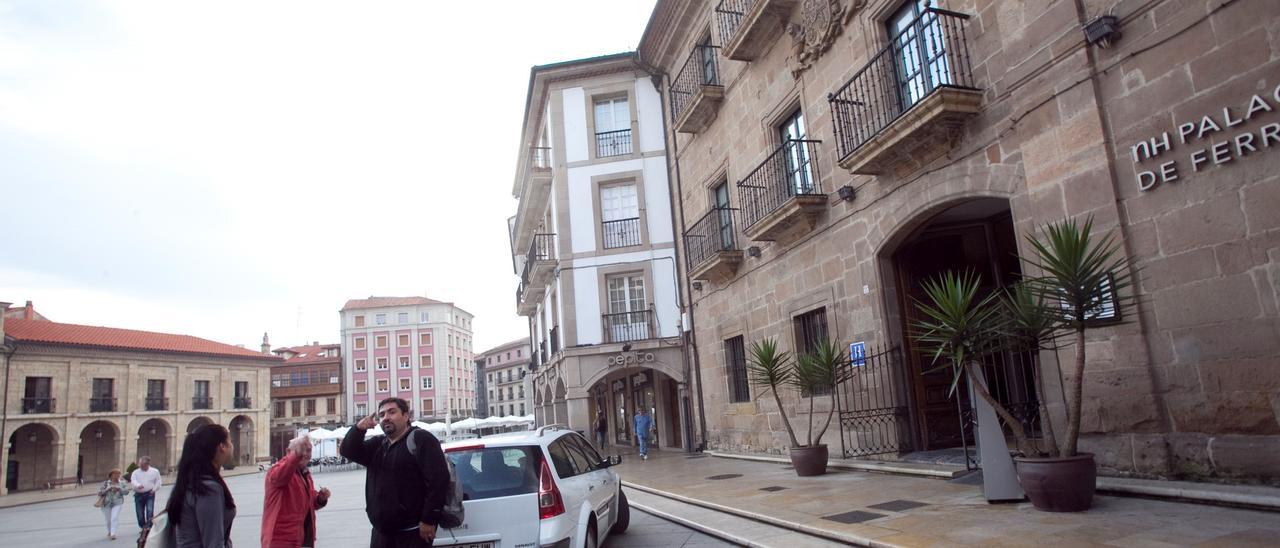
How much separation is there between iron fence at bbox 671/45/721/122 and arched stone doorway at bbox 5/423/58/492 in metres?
38.1

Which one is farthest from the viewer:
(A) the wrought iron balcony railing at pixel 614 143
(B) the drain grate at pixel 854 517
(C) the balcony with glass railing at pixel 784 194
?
(A) the wrought iron balcony railing at pixel 614 143

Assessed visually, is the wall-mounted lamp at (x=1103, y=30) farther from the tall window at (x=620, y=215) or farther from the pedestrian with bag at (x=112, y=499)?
the pedestrian with bag at (x=112, y=499)

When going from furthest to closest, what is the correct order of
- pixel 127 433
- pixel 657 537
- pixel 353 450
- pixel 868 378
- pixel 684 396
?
1. pixel 127 433
2. pixel 684 396
3. pixel 868 378
4. pixel 657 537
5. pixel 353 450

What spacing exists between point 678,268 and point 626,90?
5354 millimetres

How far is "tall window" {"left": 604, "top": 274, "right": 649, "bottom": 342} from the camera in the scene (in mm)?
19141

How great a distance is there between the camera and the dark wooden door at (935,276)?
10.3 metres

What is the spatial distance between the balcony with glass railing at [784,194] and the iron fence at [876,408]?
2410 mm

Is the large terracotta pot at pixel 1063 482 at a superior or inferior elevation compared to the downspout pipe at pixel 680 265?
inferior

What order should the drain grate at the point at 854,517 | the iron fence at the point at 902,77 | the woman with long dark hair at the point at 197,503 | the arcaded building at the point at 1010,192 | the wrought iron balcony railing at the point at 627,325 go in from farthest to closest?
the wrought iron balcony railing at the point at 627,325 < the iron fence at the point at 902,77 < the drain grate at the point at 854,517 < the arcaded building at the point at 1010,192 < the woman with long dark hair at the point at 197,503

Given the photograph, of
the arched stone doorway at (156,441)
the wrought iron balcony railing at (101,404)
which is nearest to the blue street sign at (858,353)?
the wrought iron balcony railing at (101,404)

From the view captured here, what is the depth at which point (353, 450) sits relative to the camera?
4223 millimetres

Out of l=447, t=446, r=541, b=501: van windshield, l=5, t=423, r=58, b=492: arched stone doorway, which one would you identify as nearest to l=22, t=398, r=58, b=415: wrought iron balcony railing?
l=5, t=423, r=58, b=492: arched stone doorway

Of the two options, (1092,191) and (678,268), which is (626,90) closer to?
(678,268)

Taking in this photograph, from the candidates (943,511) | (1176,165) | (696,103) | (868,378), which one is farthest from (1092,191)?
(696,103)
